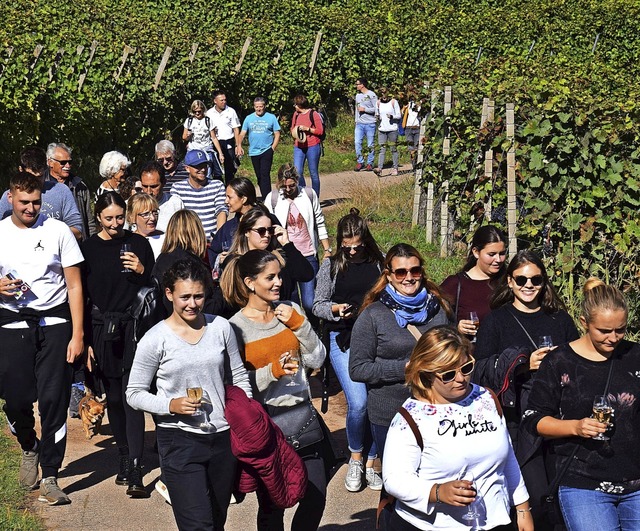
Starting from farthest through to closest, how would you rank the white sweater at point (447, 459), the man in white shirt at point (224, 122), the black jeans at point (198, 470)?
the man in white shirt at point (224, 122) → the black jeans at point (198, 470) → the white sweater at point (447, 459)

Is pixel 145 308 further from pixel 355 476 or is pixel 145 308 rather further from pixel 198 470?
pixel 198 470

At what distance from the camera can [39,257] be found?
285 inches

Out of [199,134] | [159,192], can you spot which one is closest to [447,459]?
[159,192]

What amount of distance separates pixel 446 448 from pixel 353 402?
9.83ft

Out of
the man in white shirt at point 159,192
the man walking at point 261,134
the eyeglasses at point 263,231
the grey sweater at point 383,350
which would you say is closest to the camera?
the grey sweater at point 383,350

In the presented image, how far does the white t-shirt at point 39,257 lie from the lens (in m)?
7.23

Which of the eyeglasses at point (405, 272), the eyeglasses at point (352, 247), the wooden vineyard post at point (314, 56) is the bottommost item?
the eyeglasses at point (352, 247)

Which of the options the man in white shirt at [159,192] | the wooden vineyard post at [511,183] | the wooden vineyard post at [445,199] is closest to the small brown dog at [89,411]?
the man in white shirt at [159,192]

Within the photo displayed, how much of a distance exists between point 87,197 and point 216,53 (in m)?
14.4

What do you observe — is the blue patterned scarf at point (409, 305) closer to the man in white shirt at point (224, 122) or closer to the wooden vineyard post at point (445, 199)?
the wooden vineyard post at point (445, 199)

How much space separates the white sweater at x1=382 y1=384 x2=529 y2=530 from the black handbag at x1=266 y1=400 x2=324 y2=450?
3.74 ft

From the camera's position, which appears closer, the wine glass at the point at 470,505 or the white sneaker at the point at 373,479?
the wine glass at the point at 470,505

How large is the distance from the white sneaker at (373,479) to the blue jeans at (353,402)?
0.11 metres

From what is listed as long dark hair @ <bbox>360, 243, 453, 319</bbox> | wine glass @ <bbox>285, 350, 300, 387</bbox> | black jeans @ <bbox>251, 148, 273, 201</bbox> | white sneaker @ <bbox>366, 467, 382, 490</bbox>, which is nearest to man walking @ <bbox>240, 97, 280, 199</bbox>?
black jeans @ <bbox>251, 148, 273, 201</bbox>
